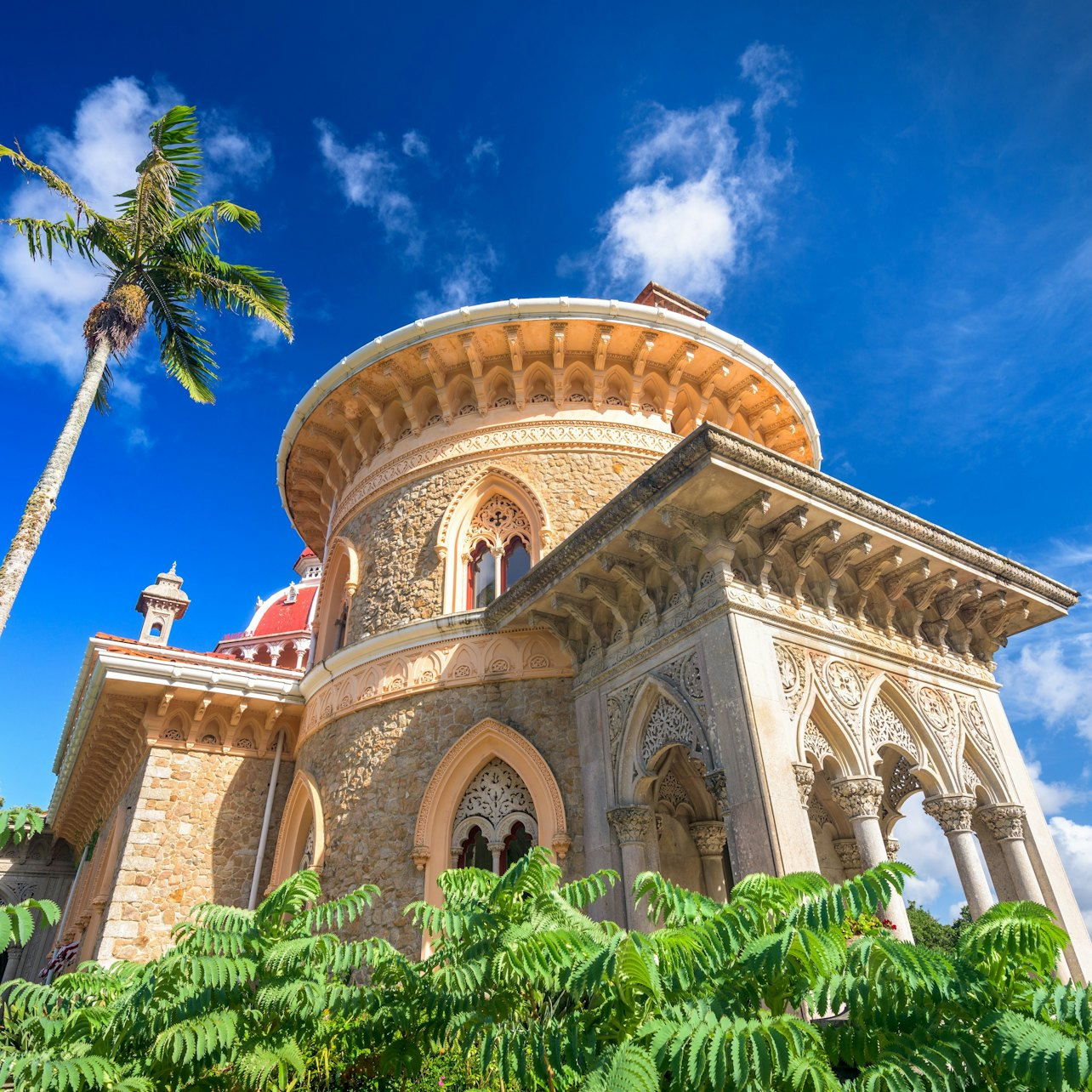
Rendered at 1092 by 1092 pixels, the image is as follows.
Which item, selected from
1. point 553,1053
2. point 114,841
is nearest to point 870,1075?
point 553,1053

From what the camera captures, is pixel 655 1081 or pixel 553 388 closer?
pixel 655 1081

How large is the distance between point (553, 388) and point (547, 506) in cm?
197

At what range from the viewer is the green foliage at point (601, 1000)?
272 centimetres

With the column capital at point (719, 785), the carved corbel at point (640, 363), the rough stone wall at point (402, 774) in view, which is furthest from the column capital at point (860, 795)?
the carved corbel at point (640, 363)

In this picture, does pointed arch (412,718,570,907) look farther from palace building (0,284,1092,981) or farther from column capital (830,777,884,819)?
column capital (830,777,884,819)

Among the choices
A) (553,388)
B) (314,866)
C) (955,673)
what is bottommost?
(314,866)

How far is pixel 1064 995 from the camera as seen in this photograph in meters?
2.85

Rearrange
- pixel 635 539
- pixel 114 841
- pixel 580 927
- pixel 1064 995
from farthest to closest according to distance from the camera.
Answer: pixel 114 841 < pixel 635 539 < pixel 580 927 < pixel 1064 995

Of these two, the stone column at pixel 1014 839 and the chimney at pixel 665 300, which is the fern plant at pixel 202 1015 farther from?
the chimney at pixel 665 300

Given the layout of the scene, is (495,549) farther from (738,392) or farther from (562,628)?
(738,392)

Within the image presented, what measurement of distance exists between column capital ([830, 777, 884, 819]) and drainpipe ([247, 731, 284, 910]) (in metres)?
7.66

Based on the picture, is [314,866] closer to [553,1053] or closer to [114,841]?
[114,841]

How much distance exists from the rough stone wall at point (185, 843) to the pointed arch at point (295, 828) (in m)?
0.42

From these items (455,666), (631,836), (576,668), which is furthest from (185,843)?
(631,836)
